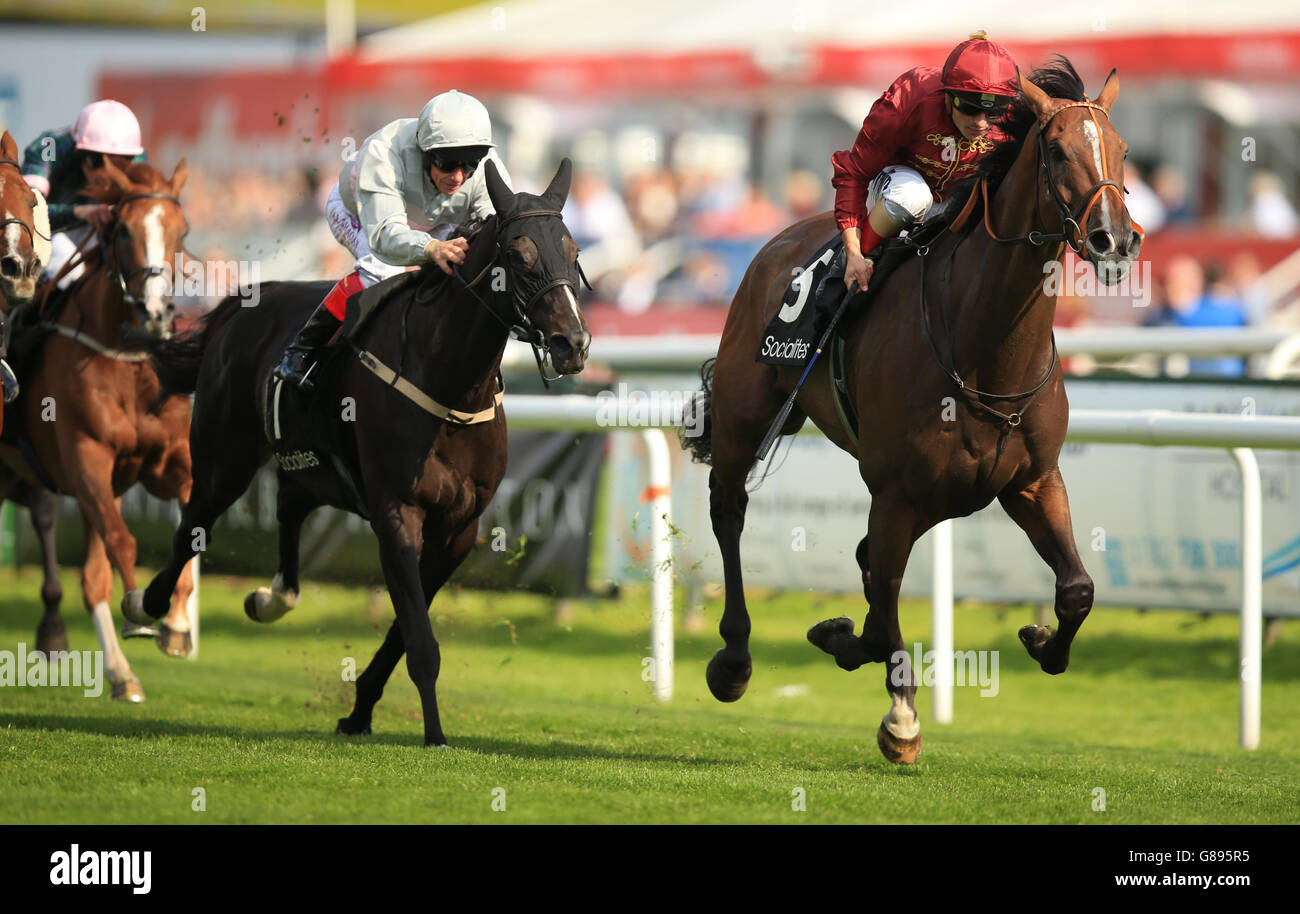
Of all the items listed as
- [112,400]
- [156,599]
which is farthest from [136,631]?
[112,400]

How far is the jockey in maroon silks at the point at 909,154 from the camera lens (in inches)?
213

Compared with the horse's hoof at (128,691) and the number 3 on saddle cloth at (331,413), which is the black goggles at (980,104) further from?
the horse's hoof at (128,691)

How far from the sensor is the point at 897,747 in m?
5.36

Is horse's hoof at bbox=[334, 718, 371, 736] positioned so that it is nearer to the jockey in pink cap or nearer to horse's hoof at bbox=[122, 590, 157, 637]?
horse's hoof at bbox=[122, 590, 157, 637]

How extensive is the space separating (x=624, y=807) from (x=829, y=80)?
12654 mm

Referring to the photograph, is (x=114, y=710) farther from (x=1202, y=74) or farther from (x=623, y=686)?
(x=1202, y=74)

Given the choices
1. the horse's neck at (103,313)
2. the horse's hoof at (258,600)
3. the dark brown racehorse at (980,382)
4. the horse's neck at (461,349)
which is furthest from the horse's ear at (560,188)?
the horse's neck at (103,313)

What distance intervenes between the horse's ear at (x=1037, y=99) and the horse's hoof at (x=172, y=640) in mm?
4167

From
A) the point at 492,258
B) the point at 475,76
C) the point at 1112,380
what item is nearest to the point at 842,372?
the point at 492,258

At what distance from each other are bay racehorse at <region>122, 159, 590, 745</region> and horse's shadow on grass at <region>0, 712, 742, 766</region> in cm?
Result: 21

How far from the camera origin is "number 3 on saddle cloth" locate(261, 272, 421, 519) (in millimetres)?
6055

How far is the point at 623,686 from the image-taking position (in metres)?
8.23

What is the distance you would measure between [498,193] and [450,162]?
51 centimetres

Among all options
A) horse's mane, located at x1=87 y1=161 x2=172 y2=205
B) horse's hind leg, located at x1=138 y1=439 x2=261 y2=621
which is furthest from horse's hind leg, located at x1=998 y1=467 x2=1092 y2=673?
horse's mane, located at x1=87 y1=161 x2=172 y2=205
